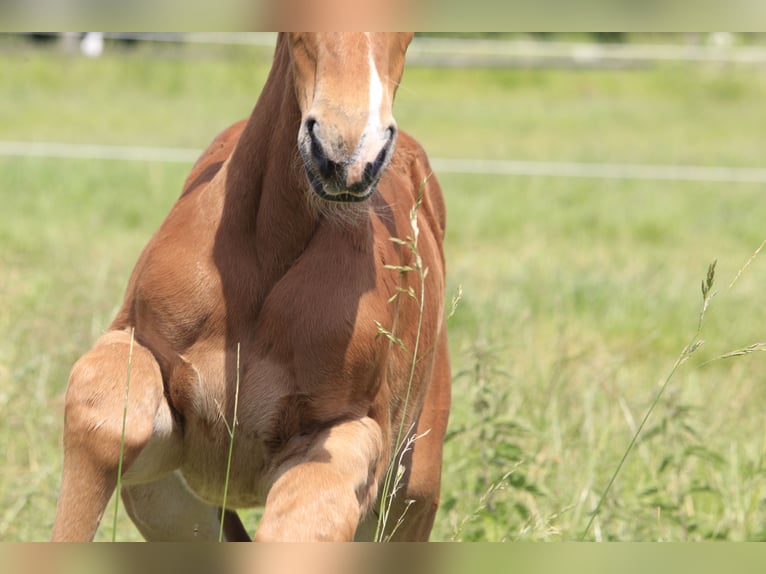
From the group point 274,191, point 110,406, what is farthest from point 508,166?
point 110,406

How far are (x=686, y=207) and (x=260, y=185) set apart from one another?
8469 millimetres

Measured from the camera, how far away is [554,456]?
4.20 metres

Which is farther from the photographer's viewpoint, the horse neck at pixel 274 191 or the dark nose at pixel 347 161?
the horse neck at pixel 274 191

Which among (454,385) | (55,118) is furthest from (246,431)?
(55,118)

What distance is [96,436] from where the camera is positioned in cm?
236

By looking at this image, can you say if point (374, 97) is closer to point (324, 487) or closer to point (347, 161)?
point (347, 161)

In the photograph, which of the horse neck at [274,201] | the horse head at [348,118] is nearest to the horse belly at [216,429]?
the horse neck at [274,201]

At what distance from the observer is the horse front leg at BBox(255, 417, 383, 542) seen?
2.27m

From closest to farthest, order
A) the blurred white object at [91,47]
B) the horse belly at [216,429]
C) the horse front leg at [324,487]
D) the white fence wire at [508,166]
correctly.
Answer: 1. the horse front leg at [324,487]
2. the horse belly at [216,429]
3. the white fence wire at [508,166]
4. the blurred white object at [91,47]

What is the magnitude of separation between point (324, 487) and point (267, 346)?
417 millimetres

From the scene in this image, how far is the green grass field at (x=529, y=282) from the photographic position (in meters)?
3.92

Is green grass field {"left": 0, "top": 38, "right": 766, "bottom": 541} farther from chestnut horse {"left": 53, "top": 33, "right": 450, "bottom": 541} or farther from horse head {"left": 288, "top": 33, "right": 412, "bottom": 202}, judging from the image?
horse head {"left": 288, "top": 33, "right": 412, "bottom": 202}

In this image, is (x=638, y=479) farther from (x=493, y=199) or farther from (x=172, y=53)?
(x=172, y=53)

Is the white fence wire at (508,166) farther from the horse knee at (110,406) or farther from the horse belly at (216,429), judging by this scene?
the horse knee at (110,406)
